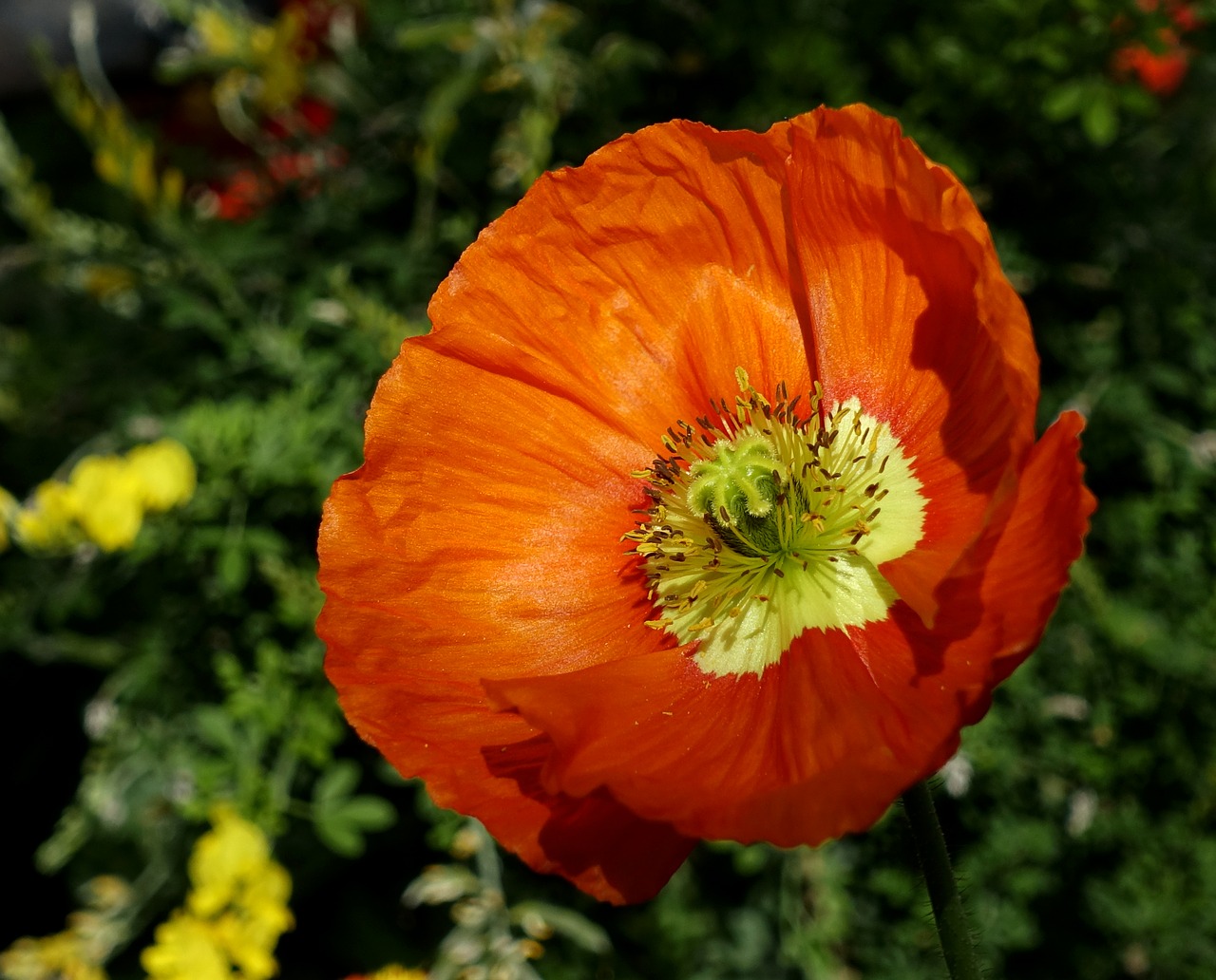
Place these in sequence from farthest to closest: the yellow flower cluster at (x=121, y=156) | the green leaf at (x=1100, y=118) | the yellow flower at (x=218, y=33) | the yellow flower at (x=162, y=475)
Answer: the yellow flower at (x=218, y=33) < the yellow flower cluster at (x=121, y=156) < the yellow flower at (x=162, y=475) < the green leaf at (x=1100, y=118)

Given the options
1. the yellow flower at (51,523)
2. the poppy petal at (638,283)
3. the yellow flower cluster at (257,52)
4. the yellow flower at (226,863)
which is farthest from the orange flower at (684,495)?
the yellow flower cluster at (257,52)

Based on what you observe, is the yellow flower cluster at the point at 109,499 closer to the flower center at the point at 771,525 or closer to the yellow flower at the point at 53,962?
the yellow flower at the point at 53,962

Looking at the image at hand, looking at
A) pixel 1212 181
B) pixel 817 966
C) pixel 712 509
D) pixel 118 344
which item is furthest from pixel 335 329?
pixel 1212 181

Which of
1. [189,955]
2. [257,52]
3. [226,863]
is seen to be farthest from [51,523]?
[257,52]

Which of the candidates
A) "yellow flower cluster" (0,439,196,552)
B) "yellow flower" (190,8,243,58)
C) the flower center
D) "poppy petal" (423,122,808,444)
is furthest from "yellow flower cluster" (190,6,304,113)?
the flower center

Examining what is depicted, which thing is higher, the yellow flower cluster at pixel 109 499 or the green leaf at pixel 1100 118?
the green leaf at pixel 1100 118

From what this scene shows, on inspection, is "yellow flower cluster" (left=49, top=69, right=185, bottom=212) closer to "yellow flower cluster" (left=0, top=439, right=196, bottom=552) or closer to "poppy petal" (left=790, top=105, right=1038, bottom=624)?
"yellow flower cluster" (left=0, top=439, right=196, bottom=552)

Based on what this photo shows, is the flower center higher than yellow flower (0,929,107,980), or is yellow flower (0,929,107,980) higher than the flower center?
the flower center
